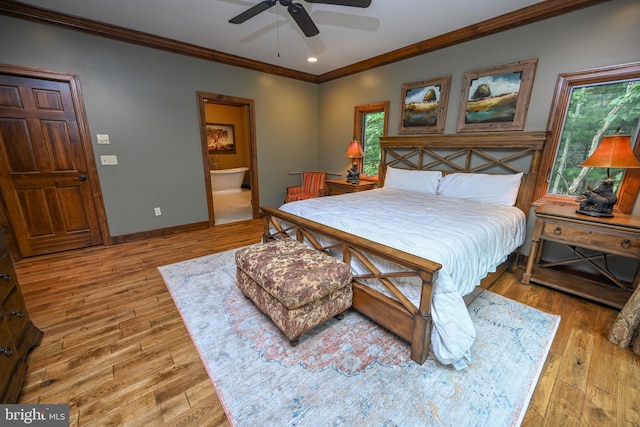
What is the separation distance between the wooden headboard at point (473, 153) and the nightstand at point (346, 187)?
215 millimetres

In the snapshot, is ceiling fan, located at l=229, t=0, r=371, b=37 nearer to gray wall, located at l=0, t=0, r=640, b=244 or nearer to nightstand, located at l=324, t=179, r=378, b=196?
gray wall, located at l=0, t=0, r=640, b=244

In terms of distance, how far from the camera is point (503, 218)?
2.32 metres

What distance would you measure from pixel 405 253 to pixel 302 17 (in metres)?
2.15

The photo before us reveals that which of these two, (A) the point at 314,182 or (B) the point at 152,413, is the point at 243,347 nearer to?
(B) the point at 152,413

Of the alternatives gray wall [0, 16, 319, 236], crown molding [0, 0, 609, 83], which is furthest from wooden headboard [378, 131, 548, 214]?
gray wall [0, 16, 319, 236]

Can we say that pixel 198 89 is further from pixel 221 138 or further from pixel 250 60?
pixel 221 138

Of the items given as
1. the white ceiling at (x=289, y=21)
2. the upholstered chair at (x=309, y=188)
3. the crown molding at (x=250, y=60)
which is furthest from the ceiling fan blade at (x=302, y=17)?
the upholstered chair at (x=309, y=188)

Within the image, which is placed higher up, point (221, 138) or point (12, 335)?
point (221, 138)

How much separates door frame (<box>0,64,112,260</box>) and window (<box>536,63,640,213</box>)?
5319 mm

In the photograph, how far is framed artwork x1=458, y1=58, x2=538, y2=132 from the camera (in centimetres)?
280

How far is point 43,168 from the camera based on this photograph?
119 inches

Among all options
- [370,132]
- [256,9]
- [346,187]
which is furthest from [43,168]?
[370,132]

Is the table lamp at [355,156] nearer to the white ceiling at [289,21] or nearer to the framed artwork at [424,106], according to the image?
the framed artwork at [424,106]

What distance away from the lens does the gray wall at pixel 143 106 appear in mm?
2896
